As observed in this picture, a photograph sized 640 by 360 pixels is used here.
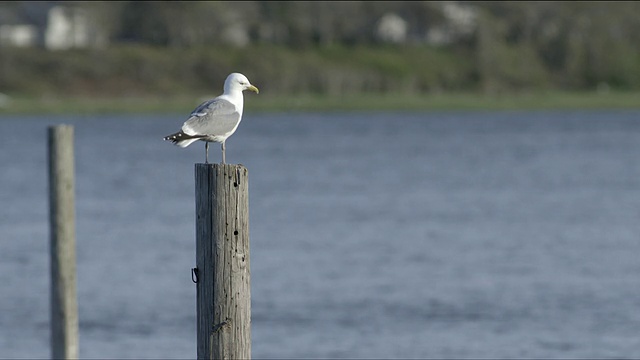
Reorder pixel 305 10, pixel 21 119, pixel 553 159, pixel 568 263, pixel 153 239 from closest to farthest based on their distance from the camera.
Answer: pixel 568 263 < pixel 153 239 < pixel 553 159 < pixel 21 119 < pixel 305 10

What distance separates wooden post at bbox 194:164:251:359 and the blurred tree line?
93206 millimetres

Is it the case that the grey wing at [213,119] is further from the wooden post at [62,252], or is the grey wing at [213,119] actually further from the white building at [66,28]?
the white building at [66,28]

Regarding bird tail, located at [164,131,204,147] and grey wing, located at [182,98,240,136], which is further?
grey wing, located at [182,98,240,136]

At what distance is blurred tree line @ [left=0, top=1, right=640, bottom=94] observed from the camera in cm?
10562

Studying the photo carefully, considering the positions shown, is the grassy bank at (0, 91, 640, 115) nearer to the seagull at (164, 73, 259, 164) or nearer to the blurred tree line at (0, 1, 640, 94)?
the blurred tree line at (0, 1, 640, 94)

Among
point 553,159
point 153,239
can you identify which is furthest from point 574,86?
point 153,239

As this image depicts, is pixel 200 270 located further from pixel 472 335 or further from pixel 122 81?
pixel 122 81

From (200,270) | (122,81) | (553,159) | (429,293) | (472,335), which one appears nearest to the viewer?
(200,270)

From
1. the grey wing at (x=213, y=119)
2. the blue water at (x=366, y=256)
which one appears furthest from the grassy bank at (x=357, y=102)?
the grey wing at (x=213, y=119)

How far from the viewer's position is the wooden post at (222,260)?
9.42 m

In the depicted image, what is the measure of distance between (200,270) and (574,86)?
104 metres

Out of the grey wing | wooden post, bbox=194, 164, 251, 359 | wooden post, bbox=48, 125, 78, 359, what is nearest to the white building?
the grey wing

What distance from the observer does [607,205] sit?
120 ft

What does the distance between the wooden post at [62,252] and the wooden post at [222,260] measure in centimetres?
83
